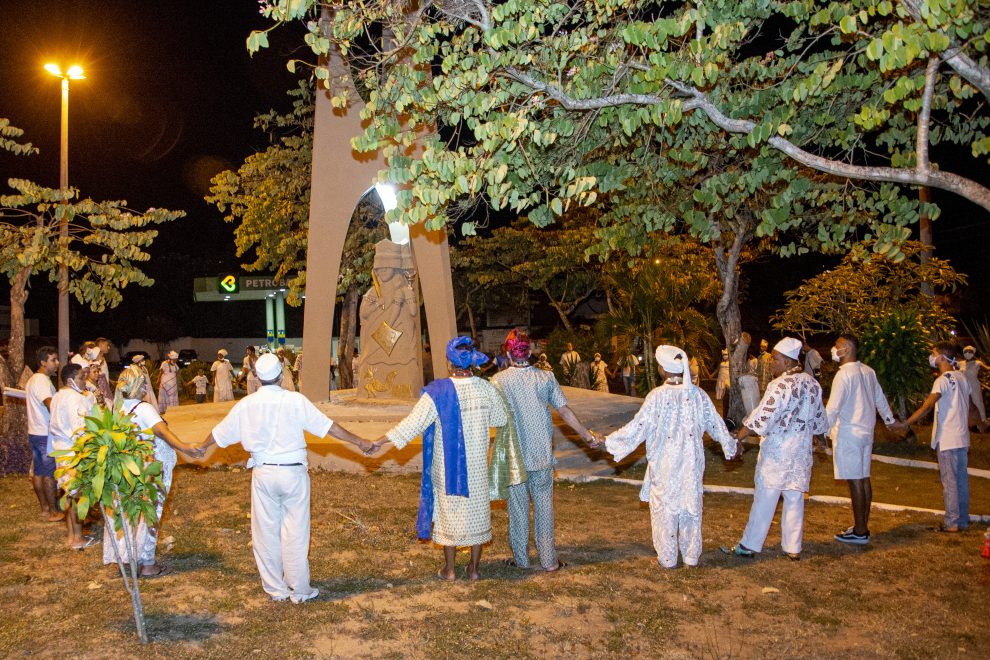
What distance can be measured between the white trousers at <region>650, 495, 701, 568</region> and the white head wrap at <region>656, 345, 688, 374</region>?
1.02 metres

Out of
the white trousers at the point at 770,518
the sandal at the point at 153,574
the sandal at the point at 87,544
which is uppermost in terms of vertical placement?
the white trousers at the point at 770,518

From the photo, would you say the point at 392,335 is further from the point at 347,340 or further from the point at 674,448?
the point at 347,340

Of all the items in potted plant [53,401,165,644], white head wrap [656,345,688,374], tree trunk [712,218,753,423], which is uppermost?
tree trunk [712,218,753,423]

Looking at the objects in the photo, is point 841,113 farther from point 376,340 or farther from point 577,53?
point 376,340

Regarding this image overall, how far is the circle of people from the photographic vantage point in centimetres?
535

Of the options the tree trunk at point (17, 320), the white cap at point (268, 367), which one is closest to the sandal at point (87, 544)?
the white cap at point (268, 367)

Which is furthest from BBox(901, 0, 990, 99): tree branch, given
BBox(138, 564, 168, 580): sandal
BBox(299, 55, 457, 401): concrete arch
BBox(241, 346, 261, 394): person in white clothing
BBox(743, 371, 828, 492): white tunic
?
BBox(241, 346, 261, 394): person in white clothing

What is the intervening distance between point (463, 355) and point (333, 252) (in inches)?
351

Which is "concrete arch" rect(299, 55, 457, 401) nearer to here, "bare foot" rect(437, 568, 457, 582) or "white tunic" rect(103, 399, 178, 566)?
"white tunic" rect(103, 399, 178, 566)

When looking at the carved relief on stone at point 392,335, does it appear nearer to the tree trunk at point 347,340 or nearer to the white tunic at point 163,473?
the white tunic at point 163,473

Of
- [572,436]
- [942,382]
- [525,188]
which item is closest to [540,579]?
[525,188]

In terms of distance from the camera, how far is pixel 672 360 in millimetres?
6062

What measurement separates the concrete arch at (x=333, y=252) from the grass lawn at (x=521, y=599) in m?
6.67

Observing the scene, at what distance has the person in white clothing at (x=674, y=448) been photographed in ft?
19.9
